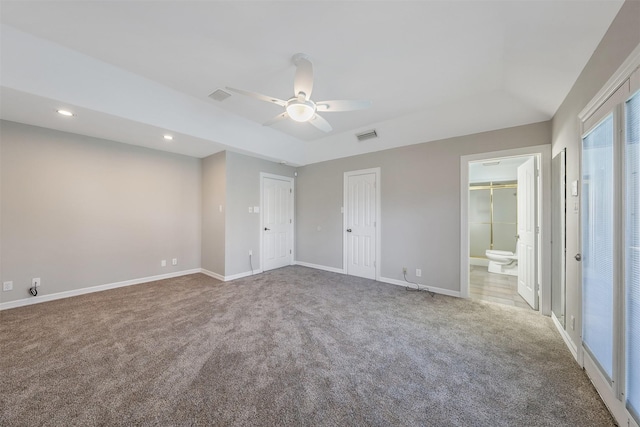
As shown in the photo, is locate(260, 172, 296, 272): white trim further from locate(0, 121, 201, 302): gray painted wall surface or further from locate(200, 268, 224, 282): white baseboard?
locate(0, 121, 201, 302): gray painted wall surface

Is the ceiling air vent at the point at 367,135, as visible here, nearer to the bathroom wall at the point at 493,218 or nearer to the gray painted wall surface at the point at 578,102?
the gray painted wall surface at the point at 578,102

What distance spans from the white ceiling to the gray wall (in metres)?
0.24

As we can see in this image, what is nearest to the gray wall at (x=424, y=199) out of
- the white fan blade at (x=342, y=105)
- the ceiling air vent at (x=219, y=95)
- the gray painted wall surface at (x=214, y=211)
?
the white fan blade at (x=342, y=105)

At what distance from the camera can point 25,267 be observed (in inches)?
124

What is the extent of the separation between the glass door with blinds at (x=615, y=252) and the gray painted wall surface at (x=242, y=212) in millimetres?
4643

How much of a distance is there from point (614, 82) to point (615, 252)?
3.60 ft

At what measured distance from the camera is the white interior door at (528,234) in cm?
314

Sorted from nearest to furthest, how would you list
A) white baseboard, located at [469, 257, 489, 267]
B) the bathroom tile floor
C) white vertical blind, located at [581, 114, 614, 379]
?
white vertical blind, located at [581, 114, 614, 379]
the bathroom tile floor
white baseboard, located at [469, 257, 489, 267]

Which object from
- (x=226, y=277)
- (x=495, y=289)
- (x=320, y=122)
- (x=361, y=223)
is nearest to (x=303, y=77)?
(x=320, y=122)

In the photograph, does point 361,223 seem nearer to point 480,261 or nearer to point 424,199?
point 424,199

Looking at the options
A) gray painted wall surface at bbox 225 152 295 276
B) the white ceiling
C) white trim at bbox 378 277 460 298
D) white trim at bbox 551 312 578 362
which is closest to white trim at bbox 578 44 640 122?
the white ceiling

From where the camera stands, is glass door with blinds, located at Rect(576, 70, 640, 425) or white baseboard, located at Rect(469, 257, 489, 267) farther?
white baseboard, located at Rect(469, 257, 489, 267)

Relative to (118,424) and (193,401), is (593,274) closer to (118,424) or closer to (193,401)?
(193,401)

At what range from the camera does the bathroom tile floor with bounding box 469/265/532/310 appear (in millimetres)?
3424
